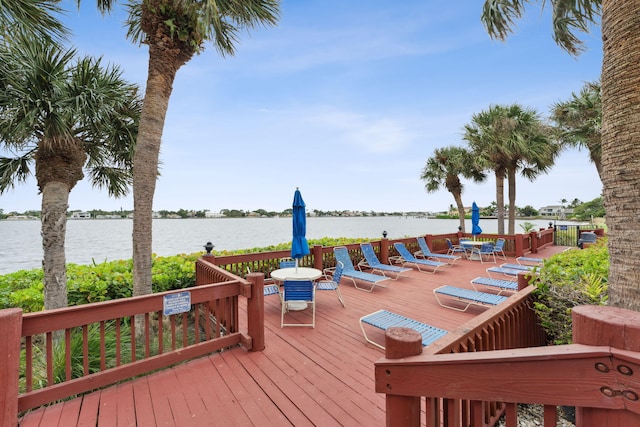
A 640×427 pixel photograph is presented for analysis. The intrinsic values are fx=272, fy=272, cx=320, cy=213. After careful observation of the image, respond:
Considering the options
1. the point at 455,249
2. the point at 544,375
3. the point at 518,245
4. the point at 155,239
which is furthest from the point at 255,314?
the point at 155,239

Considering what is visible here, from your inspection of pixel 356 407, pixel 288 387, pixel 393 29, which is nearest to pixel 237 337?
pixel 288 387

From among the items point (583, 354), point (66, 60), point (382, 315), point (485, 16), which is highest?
point (485, 16)

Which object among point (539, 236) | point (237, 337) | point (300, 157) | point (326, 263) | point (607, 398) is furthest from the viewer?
point (300, 157)

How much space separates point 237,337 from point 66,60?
225 inches

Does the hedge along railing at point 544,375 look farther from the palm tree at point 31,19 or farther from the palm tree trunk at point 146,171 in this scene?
the palm tree at point 31,19

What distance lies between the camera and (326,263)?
841cm

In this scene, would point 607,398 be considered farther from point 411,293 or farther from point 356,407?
point 411,293

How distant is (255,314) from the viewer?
3.73 metres

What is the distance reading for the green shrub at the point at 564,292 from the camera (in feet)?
9.68

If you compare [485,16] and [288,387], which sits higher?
[485,16]

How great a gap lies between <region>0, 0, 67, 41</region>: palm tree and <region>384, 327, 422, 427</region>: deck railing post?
625 centimetres

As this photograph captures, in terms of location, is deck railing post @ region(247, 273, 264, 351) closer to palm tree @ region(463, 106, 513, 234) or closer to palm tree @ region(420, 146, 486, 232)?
palm tree @ region(463, 106, 513, 234)

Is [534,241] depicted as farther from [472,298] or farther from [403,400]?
[403,400]

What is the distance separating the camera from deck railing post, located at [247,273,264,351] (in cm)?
372
